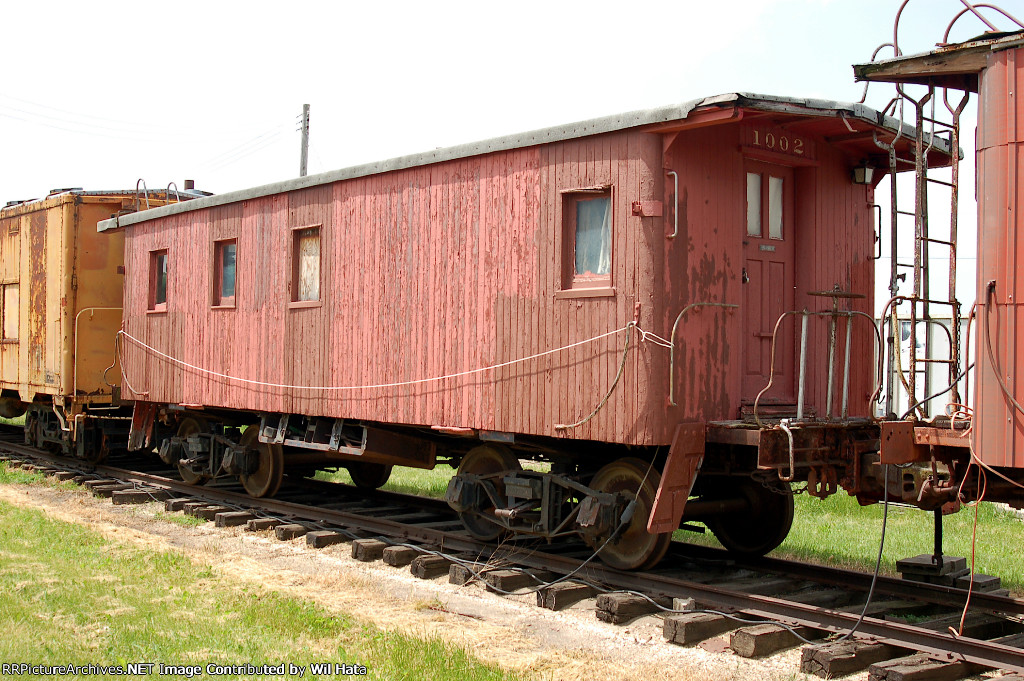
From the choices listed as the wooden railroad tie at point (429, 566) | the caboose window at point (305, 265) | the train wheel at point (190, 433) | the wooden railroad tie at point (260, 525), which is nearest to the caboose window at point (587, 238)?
the wooden railroad tie at point (429, 566)

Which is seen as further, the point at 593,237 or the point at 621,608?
the point at 593,237

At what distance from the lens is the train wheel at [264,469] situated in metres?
11.8

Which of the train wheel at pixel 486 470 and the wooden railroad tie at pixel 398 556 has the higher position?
the train wheel at pixel 486 470

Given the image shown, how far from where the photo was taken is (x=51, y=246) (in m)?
15.0

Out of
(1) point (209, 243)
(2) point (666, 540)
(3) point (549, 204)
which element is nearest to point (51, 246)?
(1) point (209, 243)

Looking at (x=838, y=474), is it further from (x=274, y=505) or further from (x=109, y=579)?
(x=274, y=505)

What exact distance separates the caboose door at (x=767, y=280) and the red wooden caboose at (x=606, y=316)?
0.07 feet

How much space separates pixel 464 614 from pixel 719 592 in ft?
6.06

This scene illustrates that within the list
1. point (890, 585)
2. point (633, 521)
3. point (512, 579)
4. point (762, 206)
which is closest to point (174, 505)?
point (512, 579)

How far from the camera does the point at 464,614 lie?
700 cm

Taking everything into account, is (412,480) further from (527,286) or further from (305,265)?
(527,286)

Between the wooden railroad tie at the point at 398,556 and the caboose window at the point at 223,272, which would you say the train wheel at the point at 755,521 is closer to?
the wooden railroad tie at the point at 398,556

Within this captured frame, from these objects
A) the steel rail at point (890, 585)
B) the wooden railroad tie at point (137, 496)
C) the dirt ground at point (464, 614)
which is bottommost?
the dirt ground at point (464, 614)

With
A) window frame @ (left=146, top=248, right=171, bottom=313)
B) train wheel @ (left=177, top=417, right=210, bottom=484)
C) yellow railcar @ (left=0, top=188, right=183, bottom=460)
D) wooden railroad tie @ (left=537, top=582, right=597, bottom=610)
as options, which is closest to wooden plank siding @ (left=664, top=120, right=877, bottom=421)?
wooden railroad tie @ (left=537, top=582, right=597, bottom=610)
